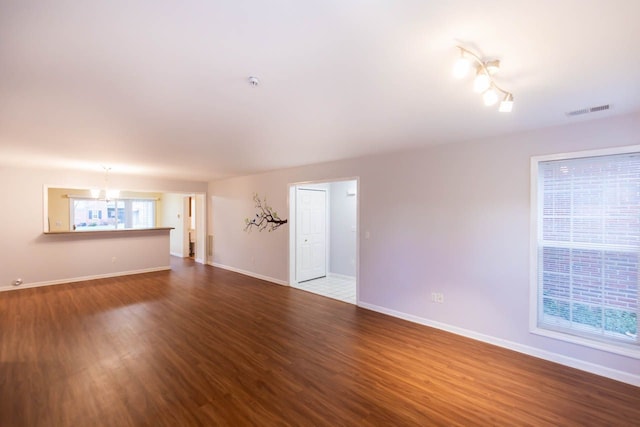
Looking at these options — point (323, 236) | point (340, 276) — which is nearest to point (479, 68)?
point (323, 236)

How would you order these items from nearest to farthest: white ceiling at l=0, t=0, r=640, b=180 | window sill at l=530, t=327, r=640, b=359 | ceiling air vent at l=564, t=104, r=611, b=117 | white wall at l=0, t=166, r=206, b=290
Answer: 1. white ceiling at l=0, t=0, r=640, b=180
2. ceiling air vent at l=564, t=104, r=611, b=117
3. window sill at l=530, t=327, r=640, b=359
4. white wall at l=0, t=166, r=206, b=290

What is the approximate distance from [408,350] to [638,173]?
9.07 feet

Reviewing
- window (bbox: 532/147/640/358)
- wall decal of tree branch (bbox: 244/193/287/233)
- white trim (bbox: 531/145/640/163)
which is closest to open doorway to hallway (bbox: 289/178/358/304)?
wall decal of tree branch (bbox: 244/193/287/233)

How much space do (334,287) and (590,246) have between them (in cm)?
399

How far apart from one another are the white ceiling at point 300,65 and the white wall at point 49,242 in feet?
10.5

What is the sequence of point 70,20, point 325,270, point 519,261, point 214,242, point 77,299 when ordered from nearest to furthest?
point 70,20, point 519,261, point 77,299, point 325,270, point 214,242

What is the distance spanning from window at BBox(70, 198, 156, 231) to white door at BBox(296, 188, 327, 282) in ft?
23.4

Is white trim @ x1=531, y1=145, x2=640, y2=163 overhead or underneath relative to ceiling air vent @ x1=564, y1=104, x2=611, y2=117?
underneath

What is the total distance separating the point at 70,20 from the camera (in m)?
1.31

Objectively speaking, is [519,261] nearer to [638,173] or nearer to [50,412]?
[638,173]

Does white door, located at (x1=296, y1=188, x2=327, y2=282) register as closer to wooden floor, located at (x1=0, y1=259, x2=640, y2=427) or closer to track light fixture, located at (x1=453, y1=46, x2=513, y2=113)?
wooden floor, located at (x1=0, y1=259, x2=640, y2=427)

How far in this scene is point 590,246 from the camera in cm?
277

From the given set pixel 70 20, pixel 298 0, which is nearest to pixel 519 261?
pixel 298 0

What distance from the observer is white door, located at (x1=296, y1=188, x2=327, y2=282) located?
234 inches
